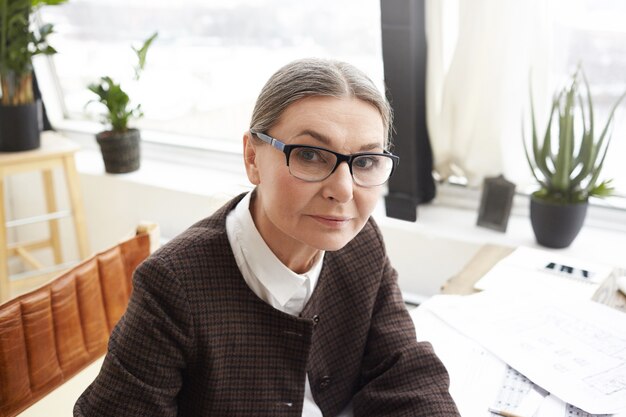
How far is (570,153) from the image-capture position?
189cm

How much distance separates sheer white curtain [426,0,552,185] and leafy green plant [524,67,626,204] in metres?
0.12

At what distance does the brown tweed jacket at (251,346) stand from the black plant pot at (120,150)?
6.25ft

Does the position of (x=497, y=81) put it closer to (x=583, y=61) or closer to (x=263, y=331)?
(x=583, y=61)

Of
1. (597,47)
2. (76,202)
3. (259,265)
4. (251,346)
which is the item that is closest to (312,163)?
Result: (259,265)

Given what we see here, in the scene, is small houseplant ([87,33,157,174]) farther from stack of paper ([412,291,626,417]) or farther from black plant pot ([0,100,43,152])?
stack of paper ([412,291,626,417])

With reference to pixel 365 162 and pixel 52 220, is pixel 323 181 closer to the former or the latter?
pixel 365 162

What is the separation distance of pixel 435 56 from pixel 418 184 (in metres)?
0.46

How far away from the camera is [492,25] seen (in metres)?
2.07

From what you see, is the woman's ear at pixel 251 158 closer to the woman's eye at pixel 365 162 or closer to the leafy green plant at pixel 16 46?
the woman's eye at pixel 365 162

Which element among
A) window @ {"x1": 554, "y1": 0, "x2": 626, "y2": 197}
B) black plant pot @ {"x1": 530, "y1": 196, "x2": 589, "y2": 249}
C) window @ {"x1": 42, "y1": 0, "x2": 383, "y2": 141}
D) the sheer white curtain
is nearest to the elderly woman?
black plant pot @ {"x1": 530, "y1": 196, "x2": 589, "y2": 249}

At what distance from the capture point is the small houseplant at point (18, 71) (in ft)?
8.48

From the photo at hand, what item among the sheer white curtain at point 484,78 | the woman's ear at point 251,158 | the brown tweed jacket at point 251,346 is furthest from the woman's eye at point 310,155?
the sheer white curtain at point 484,78

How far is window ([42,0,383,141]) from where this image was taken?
2595 millimetres

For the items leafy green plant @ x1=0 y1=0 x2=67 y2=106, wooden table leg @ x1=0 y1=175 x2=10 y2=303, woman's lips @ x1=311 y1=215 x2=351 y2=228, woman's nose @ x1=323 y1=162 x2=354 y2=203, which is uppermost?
leafy green plant @ x1=0 y1=0 x2=67 y2=106
